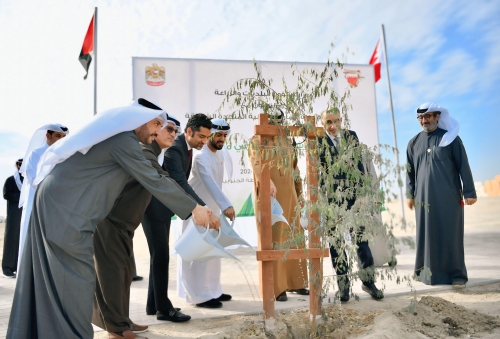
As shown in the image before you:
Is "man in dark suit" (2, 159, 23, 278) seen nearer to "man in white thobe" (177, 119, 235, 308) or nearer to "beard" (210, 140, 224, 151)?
"man in white thobe" (177, 119, 235, 308)

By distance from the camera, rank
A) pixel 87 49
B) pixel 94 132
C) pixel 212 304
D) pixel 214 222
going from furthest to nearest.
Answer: pixel 87 49
pixel 212 304
pixel 214 222
pixel 94 132

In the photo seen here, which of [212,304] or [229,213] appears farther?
[212,304]

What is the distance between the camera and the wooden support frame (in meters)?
2.87

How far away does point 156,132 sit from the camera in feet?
9.03

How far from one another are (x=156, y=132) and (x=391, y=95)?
7795 millimetres

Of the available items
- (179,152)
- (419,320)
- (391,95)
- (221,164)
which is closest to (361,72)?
(391,95)

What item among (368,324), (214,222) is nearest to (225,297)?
(368,324)

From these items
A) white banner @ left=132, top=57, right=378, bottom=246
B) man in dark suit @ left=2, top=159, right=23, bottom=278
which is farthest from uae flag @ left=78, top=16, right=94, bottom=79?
man in dark suit @ left=2, top=159, right=23, bottom=278

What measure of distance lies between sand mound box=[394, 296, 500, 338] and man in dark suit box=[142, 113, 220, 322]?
5.49ft

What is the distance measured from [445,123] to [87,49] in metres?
6.38

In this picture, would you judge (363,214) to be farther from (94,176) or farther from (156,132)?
(94,176)

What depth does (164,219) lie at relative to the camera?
136 inches

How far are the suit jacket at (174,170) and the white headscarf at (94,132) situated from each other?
800 millimetres

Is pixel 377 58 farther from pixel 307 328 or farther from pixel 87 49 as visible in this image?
pixel 307 328
